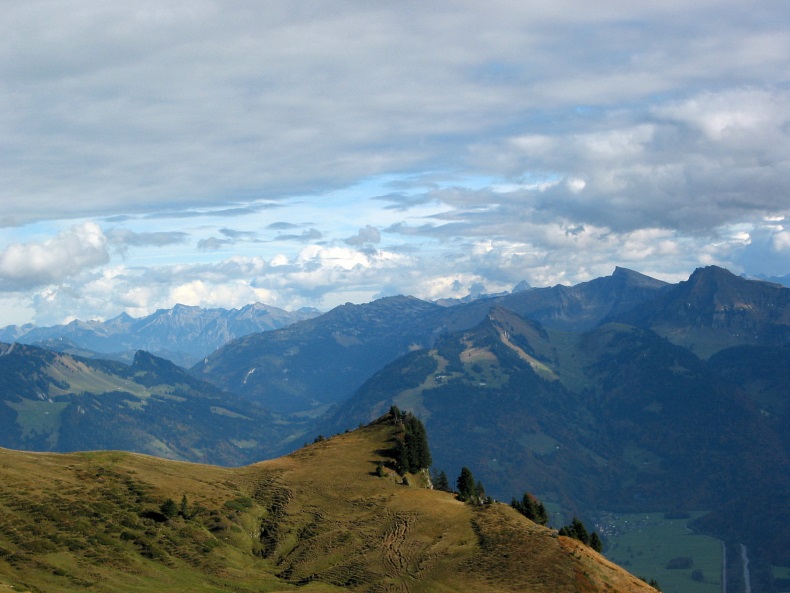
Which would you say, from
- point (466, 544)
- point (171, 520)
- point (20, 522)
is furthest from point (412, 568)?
point (20, 522)

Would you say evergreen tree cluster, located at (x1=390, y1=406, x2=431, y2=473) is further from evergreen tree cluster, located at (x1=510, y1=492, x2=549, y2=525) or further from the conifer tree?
evergreen tree cluster, located at (x1=510, y1=492, x2=549, y2=525)

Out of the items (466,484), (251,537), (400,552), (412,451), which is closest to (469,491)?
(466,484)

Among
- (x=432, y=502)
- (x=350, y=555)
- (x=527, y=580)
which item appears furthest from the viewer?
(x=432, y=502)

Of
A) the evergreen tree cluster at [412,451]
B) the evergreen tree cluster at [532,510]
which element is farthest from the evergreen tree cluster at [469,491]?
the evergreen tree cluster at [412,451]

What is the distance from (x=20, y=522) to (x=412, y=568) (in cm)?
5851

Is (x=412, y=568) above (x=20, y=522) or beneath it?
beneath

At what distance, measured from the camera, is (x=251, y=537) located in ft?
427

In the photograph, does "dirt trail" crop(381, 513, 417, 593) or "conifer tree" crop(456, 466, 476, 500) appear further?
"conifer tree" crop(456, 466, 476, 500)

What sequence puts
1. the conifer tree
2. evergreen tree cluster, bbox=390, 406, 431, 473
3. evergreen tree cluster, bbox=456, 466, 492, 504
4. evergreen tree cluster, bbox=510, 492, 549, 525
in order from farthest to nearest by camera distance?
1. evergreen tree cluster, bbox=390, 406, 431, 473
2. the conifer tree
3. evergreen tree cluster, bbox=510, 492, 549, 525
4. evergreen tree cluster, bbox=456, 466, 492, 504

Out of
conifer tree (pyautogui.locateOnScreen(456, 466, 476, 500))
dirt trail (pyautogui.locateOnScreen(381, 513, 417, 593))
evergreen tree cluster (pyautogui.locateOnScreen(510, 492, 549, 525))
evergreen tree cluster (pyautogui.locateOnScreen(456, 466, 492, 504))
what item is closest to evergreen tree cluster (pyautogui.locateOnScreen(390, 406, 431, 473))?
evergreen tree cluster (pyautogui.locateOnScreen(456, 466, 492, 504))

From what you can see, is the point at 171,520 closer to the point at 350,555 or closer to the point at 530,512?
the point at 350,555

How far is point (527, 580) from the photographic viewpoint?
355 feet

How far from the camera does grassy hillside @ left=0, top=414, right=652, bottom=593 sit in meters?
103

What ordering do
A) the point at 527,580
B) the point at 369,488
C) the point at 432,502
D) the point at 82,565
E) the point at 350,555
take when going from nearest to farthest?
the point at 82,565 < the point at 527,580 < the point at 350,555 < the point at 432,502 < the point at 369,488
